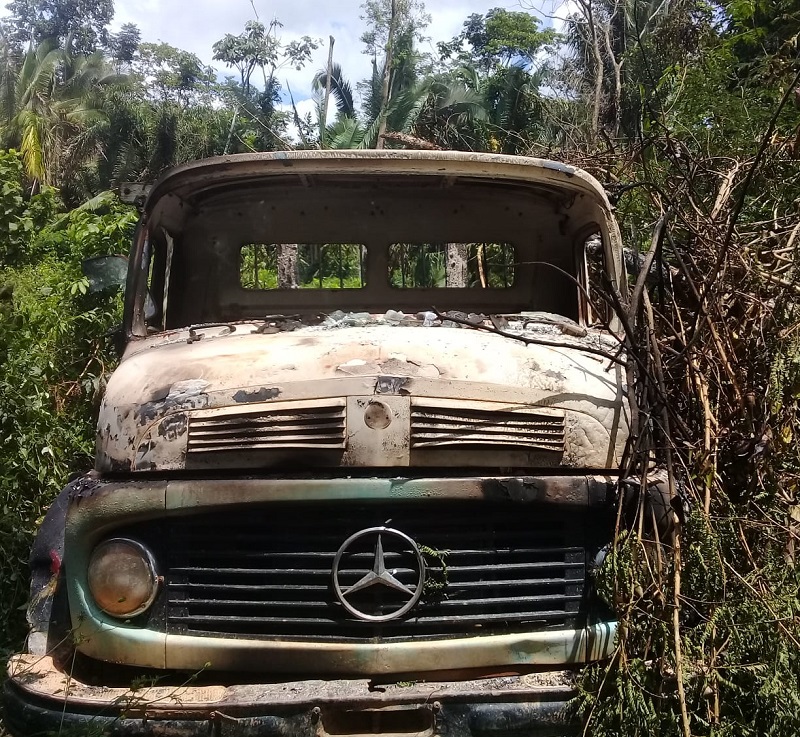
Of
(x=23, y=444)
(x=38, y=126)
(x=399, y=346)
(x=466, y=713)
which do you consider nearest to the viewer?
(x=466, y=713)

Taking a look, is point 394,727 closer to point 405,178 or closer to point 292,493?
point 292,493

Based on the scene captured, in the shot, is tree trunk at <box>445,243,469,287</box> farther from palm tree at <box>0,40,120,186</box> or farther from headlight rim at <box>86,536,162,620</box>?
palm tree at <box>0,40,120,186</box>

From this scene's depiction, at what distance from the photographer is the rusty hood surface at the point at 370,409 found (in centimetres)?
229

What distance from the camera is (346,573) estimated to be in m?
2.24

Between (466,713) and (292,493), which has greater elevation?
(292,493)

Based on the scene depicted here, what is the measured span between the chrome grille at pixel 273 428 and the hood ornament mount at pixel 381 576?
0.28 metres

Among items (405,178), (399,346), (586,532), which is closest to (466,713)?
(586,532)

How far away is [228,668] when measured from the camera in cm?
225

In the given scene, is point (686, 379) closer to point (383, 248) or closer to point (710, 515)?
point (710, 515)

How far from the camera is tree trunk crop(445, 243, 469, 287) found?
158 inches

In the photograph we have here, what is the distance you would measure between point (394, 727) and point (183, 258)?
2.50 metres

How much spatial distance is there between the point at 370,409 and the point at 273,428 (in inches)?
11.6

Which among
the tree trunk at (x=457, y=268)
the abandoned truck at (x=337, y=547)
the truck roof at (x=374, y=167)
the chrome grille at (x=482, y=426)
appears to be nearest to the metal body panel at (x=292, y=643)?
the abandoned truck at (x=337, y=547)

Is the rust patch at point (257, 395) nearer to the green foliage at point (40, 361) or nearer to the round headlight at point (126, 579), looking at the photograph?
the round headlight at point (126, 579)
